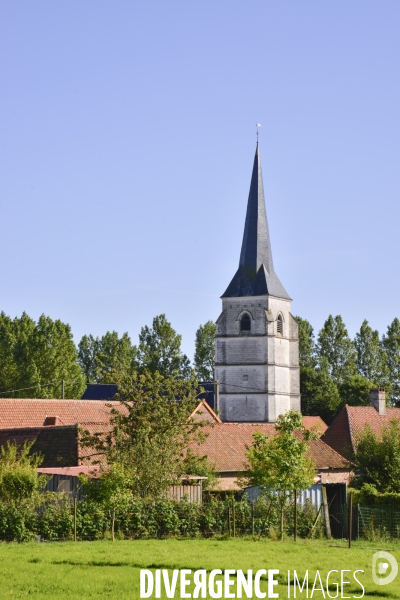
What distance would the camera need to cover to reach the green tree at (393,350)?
104m

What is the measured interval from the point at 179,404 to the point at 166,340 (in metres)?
70.7

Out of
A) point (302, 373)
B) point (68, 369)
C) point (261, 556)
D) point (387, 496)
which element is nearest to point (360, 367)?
point (302, 373)

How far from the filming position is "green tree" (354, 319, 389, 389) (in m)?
104

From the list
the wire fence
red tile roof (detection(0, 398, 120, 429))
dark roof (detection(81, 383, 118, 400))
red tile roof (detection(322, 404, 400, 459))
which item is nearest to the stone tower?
dark roof (detection(81, 383, 118, 400))

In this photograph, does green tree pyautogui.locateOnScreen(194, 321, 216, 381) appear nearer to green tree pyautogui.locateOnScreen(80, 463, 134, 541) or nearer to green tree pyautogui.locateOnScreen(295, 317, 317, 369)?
green tree pyautogui.locateOnScreen(295, 317, 317, 369)

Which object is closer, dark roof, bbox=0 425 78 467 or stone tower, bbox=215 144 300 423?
dark roof, bbox=0 425 78 467

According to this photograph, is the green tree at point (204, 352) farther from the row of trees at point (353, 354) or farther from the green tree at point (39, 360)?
the green tree at point (39, 360)

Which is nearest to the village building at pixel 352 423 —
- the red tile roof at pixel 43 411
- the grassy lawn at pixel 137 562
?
the red tile roof at pixel 43 411

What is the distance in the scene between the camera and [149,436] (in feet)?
100

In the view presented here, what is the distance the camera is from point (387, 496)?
3164 centimetres

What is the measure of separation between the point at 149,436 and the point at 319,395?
62809mm

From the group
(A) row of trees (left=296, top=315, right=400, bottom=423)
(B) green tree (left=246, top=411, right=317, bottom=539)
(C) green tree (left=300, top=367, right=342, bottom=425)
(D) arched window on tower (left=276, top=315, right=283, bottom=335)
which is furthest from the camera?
(A) row of trees (left=296, top=315, right=400, bottom=423)

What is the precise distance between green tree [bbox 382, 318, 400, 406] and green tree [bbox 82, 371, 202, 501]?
73795 millimetres

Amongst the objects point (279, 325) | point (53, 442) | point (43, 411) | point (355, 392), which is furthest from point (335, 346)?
point (53, 442)
